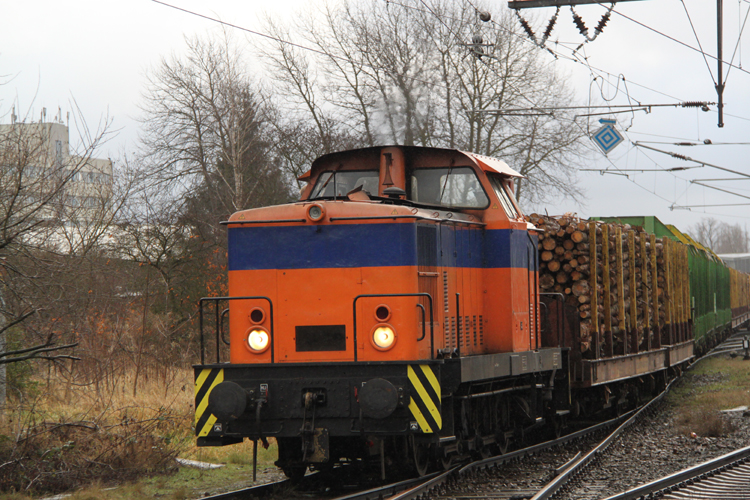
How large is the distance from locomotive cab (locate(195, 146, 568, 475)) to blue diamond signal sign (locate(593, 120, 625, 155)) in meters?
13.1

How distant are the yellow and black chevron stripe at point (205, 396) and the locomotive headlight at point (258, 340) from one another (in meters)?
0.36

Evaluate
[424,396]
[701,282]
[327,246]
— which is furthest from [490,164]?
[701,282]

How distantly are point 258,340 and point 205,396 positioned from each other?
641mm

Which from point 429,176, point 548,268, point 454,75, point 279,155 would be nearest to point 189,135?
point 279,155

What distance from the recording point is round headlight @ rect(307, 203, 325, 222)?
6723mm

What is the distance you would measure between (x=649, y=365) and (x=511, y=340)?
639 centimetres

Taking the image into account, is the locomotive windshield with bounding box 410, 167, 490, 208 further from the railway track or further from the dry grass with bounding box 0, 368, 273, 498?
the dry grass with bounding box 0, 368, 273, 498

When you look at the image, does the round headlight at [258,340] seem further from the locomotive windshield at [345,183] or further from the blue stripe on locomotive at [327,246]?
the locomotive windshield at [345,183]

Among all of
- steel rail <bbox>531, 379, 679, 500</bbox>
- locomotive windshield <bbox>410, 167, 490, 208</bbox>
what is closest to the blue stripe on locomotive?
locomotive windshield <bbox>410, 167, 490, 208</bbox>

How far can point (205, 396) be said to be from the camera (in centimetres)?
659

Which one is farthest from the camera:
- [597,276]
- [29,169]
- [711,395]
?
[711,395]

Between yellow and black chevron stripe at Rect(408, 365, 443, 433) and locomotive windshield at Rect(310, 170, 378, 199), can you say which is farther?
locomotive windshield at Rect(310, 170, 378, 199)

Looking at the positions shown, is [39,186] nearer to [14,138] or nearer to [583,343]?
[14,138]

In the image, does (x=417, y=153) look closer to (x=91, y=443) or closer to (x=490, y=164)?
(x=490, y=164)
